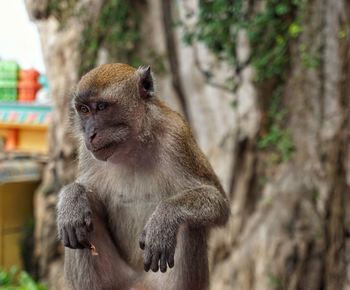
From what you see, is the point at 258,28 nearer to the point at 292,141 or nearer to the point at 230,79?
the point at 230,79

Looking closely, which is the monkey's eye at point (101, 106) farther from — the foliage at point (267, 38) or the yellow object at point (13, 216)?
the yellow object at point (13, 216)

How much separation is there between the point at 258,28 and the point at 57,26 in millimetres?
2842

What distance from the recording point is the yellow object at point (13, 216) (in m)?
9.76

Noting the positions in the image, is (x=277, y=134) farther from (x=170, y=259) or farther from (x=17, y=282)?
(x=17, y=282)

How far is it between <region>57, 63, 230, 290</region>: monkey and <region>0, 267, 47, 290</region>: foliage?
4.12 m

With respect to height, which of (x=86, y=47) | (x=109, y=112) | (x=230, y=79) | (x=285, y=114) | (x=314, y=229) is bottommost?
(x=314, y=229)

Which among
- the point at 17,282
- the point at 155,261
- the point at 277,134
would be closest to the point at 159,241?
the point at 155,261

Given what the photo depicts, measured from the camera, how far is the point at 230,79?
6.16m

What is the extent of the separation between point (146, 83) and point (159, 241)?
26.8 inches

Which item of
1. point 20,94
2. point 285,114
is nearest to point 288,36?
point 285,114

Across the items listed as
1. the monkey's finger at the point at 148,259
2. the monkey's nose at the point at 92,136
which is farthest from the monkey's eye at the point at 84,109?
the monkey's finger at the point at 148,259

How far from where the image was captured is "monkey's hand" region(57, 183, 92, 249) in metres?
2.58

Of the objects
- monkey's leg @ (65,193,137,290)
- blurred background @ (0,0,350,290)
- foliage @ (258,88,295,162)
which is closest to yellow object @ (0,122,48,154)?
blurred background @ (0,0,350,290)

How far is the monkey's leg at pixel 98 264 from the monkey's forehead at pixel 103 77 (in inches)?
21.1
